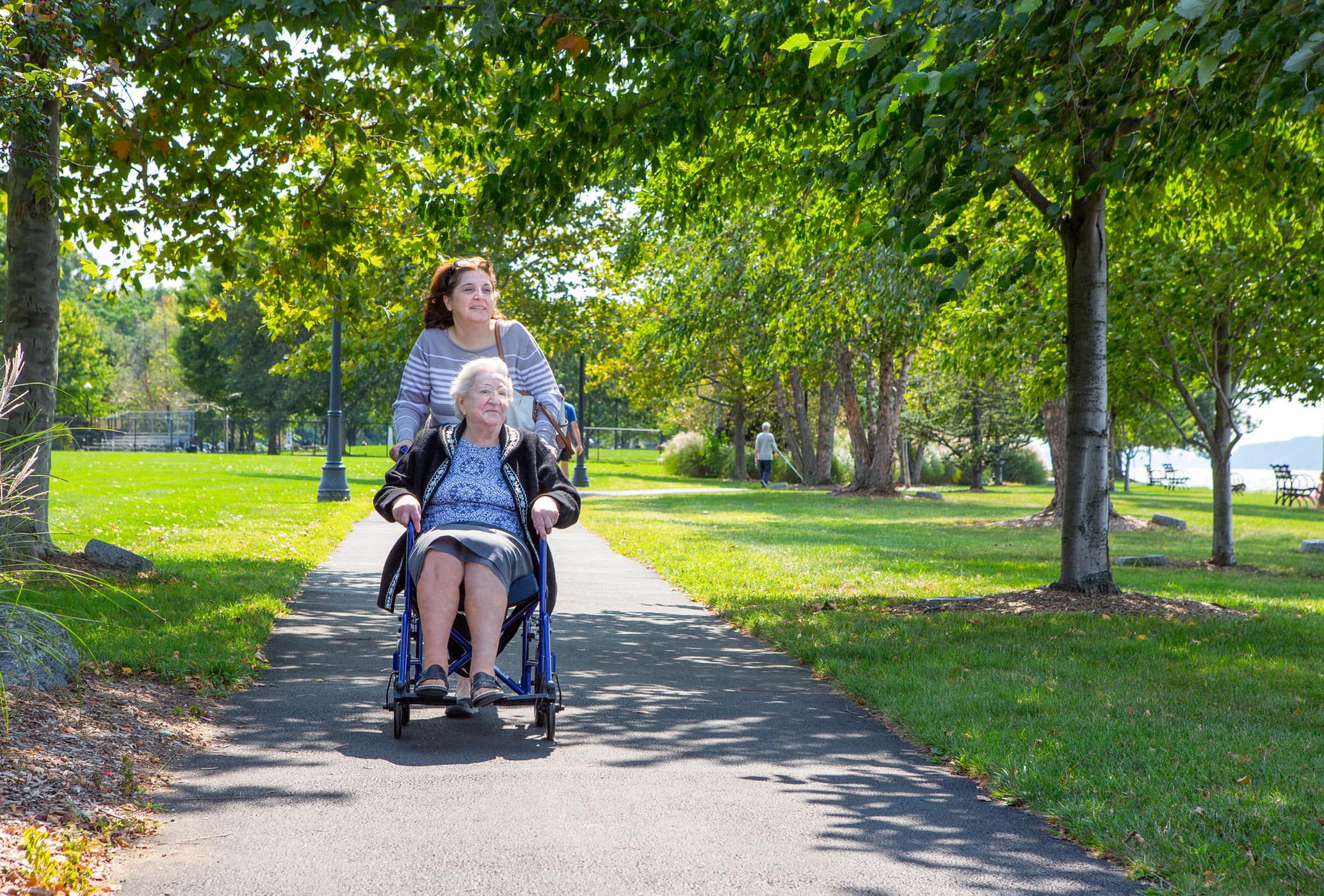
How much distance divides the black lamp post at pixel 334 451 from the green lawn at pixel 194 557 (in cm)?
37

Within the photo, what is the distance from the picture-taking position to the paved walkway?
3.42m

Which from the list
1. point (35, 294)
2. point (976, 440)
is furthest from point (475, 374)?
point (976, 440)

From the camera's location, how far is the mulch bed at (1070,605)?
9.13 metres

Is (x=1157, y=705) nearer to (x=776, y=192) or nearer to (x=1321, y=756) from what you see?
(x=1321, y=756)

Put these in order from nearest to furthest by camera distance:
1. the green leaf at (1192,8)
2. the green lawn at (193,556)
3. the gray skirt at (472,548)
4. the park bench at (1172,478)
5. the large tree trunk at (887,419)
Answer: the green leaf at (1192,8)
the gray skirt at (472,548)
the green lawn at (193,556)
the large tree trunk at (887,419)
the park bench at (1172,478)

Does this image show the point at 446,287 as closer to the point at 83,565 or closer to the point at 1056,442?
the point at 83,565

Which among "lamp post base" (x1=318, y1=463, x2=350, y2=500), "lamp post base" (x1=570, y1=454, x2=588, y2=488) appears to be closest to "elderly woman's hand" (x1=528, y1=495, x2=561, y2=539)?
"lamp post base" (x1=318, y1=463, x2=350, y2=500)

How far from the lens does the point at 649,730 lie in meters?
5.35

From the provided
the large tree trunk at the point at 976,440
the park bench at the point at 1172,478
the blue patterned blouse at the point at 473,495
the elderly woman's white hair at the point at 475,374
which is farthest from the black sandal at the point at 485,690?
the park bench at the point at 1172,478

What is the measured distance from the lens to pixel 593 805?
163 inches

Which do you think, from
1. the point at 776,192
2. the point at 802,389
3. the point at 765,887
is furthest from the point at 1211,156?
the point at 802,389

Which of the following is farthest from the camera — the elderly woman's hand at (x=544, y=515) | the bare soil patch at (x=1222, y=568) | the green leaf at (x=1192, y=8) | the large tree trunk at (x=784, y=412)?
the large tree trunk at (x=784, y=412)

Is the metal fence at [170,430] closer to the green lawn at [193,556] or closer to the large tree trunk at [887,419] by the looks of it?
the green lawn at [193,556]

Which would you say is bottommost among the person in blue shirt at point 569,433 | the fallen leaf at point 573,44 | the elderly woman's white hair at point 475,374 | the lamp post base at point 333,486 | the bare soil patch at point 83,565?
the bare soil patch at point 83,565
